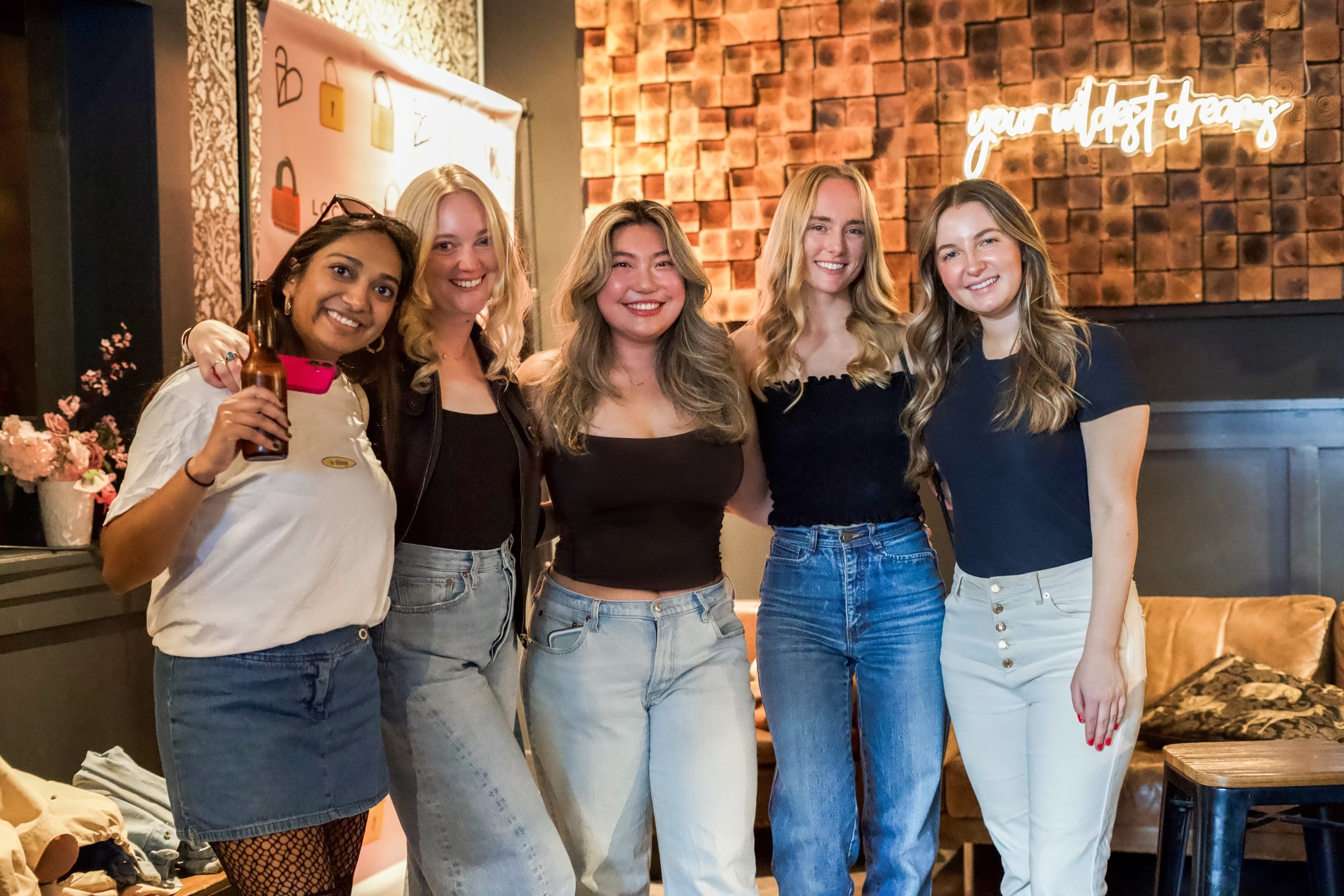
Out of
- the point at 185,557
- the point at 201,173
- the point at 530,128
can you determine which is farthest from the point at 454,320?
the point at 530,128

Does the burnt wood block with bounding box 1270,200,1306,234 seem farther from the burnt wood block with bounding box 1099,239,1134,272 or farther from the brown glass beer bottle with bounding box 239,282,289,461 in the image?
the brown glass beer bottle with bounding box 239,282,289,461

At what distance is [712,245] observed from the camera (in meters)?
4.63

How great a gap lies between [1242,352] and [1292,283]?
0.30 m

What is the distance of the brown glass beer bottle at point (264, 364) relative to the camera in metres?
1.66

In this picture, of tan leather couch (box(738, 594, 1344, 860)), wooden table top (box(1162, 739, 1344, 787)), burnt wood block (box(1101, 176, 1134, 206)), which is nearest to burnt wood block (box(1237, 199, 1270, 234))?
burnt wood block (box(1101, 176, 1134, 206))

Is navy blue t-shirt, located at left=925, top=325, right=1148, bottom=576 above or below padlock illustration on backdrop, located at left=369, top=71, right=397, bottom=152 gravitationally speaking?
below

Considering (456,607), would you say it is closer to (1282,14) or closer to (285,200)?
(285,200)

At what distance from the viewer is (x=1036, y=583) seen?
2.14 meters

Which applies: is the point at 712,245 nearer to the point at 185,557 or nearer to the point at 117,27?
the point at 117,27

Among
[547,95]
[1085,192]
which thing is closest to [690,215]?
[547,95]

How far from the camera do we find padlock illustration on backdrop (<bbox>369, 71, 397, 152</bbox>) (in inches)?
153

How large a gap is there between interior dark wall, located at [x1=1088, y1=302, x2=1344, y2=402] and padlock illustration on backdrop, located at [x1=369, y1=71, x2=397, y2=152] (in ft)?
8.91

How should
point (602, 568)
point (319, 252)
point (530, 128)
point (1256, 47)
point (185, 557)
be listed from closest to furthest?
point (185, 557), point (319, 252), point (602, 568), point (1256, 47), point (530, 128)

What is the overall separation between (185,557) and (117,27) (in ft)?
6.95
